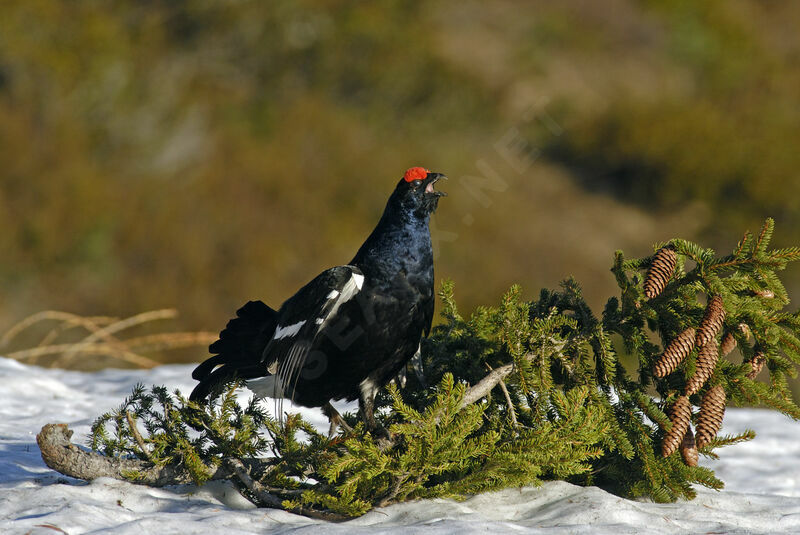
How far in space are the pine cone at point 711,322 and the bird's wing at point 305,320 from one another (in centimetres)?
122

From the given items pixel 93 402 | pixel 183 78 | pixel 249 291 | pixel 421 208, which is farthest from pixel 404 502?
pixel 183 78

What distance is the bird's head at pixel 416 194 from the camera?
314 cm

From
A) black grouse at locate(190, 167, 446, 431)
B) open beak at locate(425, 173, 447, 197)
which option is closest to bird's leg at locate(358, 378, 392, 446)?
black grouse at locate(190, 167, 446, 431)

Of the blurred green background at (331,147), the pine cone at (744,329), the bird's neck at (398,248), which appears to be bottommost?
the pine cone at (744,329)

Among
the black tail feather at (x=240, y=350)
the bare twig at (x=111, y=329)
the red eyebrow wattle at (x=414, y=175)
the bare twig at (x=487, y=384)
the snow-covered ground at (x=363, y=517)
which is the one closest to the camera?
the snow-covered ground at (x=363, y=517)

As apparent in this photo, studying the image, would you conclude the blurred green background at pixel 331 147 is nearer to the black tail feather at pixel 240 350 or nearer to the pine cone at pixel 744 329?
the black tail feather at pixel 240 350

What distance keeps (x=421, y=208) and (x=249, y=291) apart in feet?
27.3

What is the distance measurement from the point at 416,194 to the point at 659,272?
1.03 metres

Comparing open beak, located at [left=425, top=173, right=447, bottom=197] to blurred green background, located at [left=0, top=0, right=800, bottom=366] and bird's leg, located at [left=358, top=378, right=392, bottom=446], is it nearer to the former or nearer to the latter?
bird's leg, located at [left=358, top=378, right=392, bottom=446]

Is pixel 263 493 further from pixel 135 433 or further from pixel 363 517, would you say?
pixel 135 433

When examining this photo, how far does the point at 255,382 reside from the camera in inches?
A: 128

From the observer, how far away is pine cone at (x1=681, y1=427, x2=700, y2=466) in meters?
2.65

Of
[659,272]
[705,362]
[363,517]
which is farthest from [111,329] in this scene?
[705,362]

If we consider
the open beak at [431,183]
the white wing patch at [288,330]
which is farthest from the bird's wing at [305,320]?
the open beak at [431,183]
